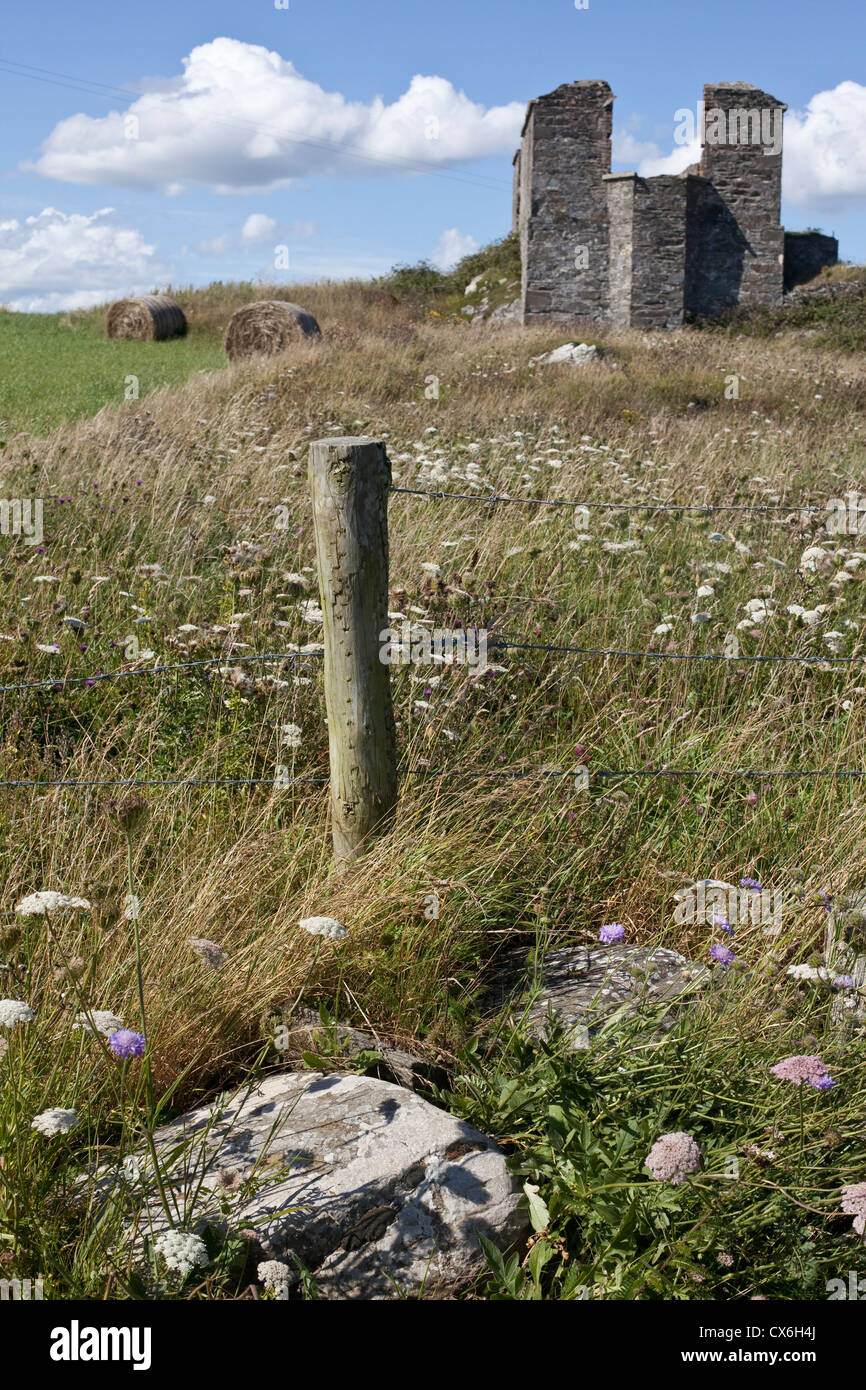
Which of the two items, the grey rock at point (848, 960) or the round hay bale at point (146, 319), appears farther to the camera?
the round hay bale at point (146, 319)

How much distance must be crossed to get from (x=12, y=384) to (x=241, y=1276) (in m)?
16.3

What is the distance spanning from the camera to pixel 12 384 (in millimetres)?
15984

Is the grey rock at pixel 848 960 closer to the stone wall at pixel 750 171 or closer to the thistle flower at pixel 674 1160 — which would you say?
the thistle flower at pixel 674 1160

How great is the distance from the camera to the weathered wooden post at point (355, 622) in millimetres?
3084

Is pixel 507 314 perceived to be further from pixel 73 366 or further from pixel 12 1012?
pixel 12 1012

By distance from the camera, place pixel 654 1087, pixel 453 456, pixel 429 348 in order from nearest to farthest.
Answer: pixel 654 1087 → pixel 453 456 → pixel 429 348

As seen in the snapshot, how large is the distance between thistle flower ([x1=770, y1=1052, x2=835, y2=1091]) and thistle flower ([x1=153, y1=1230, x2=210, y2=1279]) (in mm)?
1124

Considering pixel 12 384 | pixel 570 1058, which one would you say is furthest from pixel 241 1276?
pixel 12 384

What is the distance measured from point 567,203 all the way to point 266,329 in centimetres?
848

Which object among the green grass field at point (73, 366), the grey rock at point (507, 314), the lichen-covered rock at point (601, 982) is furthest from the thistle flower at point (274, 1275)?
the grey rock at point (507, 314)

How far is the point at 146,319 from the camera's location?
25672mm

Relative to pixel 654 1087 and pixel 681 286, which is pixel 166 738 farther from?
pixel 681 286

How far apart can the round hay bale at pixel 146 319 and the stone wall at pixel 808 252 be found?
1491 centimetres

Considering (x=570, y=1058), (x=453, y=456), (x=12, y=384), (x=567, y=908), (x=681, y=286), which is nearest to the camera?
(x=570, y=1058)
